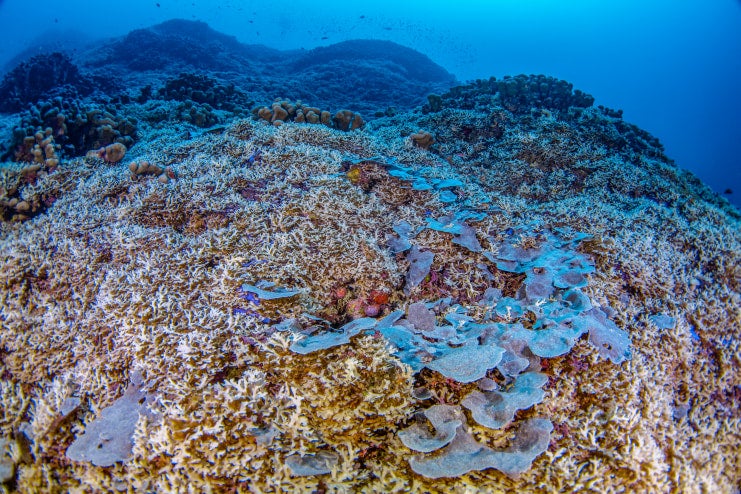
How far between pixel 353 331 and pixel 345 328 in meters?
0.21

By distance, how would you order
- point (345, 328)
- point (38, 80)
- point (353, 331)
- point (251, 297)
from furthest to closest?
point (38, 80)
point (251, 297)
point (345, 328)
point (353, 331)

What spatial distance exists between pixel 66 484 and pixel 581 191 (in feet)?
25.7

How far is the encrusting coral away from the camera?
2127 millimetres

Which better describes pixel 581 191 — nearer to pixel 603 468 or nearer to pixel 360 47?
pixel 603 468

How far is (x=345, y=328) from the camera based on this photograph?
8.98 feet

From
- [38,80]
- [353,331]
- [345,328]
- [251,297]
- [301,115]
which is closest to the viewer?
[353,331]

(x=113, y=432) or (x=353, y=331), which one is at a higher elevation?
(x=353, y=331)

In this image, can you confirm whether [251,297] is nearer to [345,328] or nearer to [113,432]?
[345,328]

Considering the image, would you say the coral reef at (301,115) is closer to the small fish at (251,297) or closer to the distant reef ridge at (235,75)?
the small fish at (251,297)

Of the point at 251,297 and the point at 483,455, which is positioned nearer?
the point at 483,455

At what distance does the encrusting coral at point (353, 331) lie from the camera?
213cm

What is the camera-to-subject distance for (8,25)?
76.1 metres

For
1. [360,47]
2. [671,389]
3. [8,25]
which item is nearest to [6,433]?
[671,389]

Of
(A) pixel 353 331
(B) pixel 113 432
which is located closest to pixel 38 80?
(B) pixel 113 432
